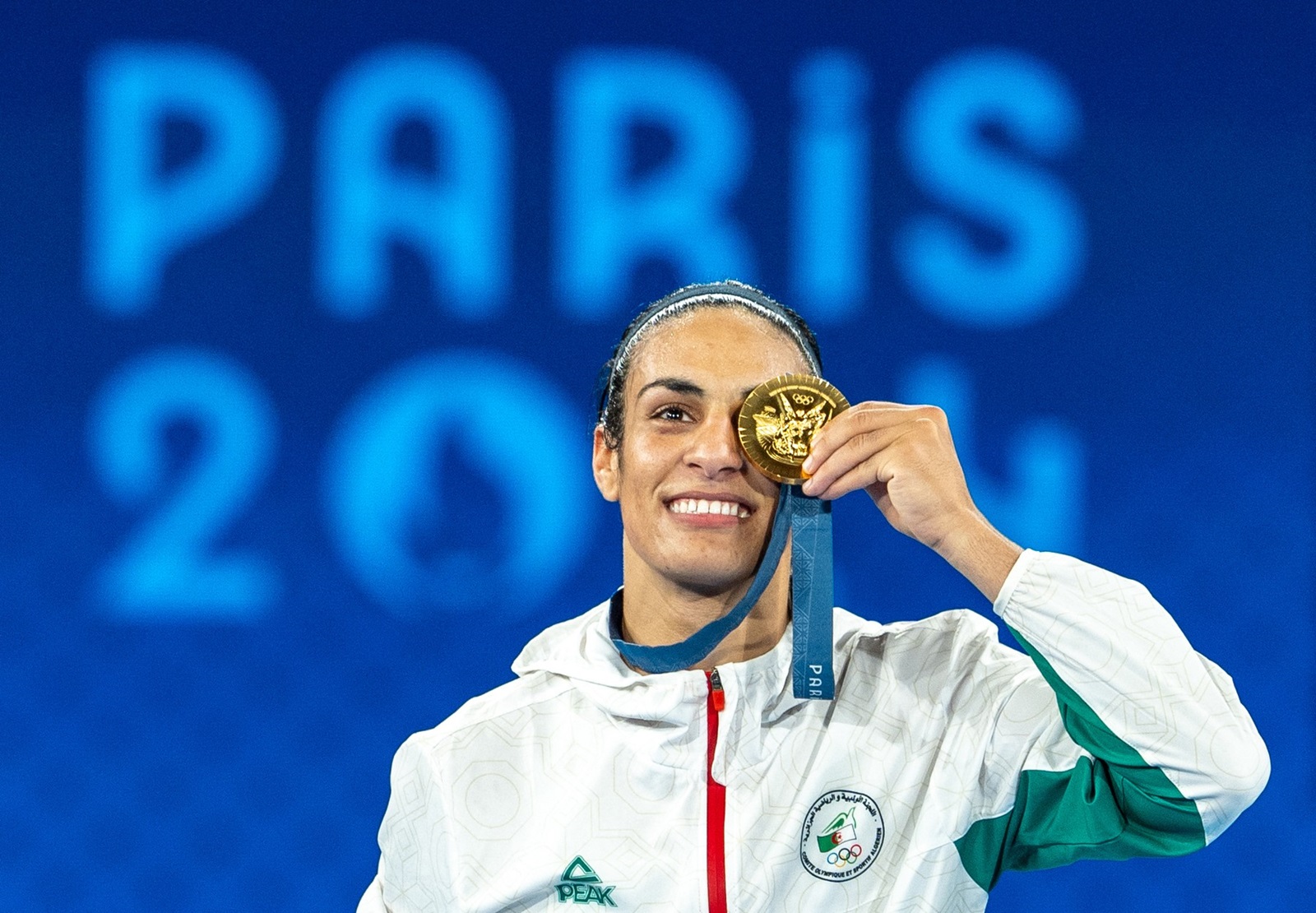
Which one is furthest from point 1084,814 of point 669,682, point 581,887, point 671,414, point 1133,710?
point 671,414

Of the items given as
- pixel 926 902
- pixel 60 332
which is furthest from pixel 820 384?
pixel 60 332

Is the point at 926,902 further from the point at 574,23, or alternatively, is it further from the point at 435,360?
the point at 574,23

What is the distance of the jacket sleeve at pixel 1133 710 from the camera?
6.28 ft

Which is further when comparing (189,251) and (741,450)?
(189,251)

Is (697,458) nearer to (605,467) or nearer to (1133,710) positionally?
(605,467)

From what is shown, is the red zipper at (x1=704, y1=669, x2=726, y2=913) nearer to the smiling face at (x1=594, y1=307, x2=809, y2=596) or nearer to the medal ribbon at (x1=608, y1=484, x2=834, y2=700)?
the medal ribbon at (x1=608, y1=484, x2=834, y2=700)

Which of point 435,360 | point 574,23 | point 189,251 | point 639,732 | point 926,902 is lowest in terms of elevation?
point 926,902

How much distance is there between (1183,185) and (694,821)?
244cm

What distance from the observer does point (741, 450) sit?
92.0 inches

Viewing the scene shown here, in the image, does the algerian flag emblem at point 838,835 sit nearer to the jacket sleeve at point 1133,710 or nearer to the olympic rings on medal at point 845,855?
the olympic rings on medal at point 845,855

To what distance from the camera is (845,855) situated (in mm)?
2256

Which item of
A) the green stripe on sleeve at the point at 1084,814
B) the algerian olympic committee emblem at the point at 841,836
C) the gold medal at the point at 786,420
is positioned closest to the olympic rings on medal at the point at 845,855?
the algerian olympic committee emblem at the point at 841,836

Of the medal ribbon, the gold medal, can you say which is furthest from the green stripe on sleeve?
the gold medal

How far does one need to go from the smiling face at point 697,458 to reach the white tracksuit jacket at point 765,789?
16 cm
